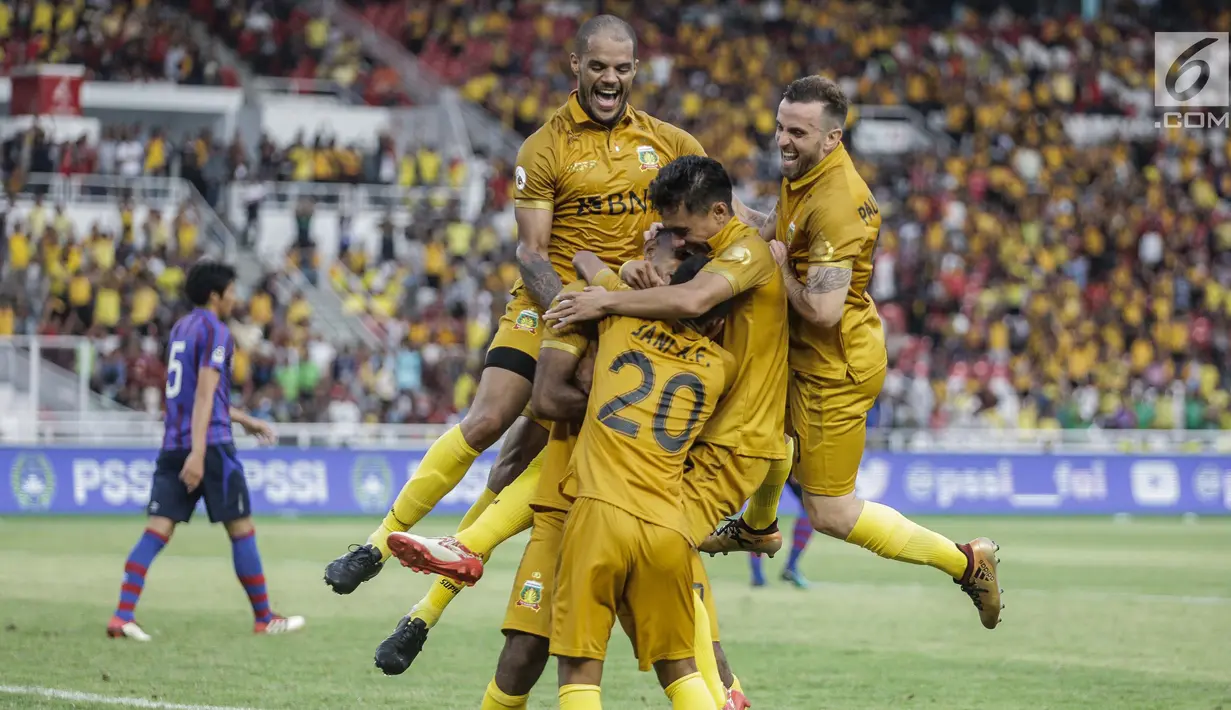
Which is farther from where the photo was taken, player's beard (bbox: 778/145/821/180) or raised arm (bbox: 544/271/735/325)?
player's beard (bbox: 778/145/821/180)

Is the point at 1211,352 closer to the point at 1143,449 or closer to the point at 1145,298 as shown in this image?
the point at 1145,298

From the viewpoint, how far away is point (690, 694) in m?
6.11

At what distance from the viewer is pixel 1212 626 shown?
1191 centimetres

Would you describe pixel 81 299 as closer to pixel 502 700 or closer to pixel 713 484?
pixel 502 700

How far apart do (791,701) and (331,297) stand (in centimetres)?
2062

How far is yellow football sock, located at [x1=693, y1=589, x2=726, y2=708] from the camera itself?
22.1ft

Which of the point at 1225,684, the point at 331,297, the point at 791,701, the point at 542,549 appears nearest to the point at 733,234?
the point at 542,549

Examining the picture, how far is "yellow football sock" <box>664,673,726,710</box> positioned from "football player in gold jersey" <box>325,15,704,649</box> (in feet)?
5.49

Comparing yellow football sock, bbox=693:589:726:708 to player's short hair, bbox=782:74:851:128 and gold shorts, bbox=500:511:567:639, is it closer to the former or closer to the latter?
gold shorts, bbox=500:511:567:639

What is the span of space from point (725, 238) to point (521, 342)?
144cm

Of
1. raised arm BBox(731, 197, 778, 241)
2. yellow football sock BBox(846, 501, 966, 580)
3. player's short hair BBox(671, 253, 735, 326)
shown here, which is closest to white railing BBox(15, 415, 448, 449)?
raised arm BBox(731, 197, 778, 241)

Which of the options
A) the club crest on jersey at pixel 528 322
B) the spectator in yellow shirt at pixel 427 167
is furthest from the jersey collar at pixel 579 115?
the spectator in yellow shirt at pixel 427 167

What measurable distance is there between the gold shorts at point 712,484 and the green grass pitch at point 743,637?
219 cm

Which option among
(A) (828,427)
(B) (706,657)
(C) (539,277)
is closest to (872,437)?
(A) (828,427)
